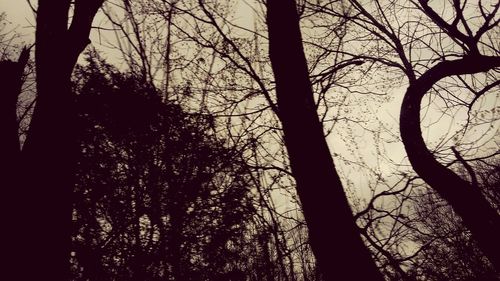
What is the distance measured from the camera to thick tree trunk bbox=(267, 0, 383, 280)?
222 cm

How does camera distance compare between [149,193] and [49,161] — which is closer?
[49,161]

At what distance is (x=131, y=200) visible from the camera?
A: 818 centimetres

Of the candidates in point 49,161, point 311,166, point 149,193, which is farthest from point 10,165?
point 149,193

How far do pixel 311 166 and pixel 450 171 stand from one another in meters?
3.47

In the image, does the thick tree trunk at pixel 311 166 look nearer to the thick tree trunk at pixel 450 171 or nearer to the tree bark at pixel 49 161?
the tree bark at pixel 49 161

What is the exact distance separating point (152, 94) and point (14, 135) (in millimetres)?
6410

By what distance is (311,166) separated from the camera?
99.4 inches

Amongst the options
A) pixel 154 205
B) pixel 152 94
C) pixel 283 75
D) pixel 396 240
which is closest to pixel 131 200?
pixel 154 205

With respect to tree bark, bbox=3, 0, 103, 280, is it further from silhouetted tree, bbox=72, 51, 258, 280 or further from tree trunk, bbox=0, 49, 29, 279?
silhouetted tree, bbox=72, 51, 258, 280

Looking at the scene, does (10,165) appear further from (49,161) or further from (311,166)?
(311,166)

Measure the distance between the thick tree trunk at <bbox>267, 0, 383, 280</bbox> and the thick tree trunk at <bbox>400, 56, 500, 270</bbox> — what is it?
297cm

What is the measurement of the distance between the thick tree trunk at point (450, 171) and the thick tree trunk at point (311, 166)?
297 centimetres

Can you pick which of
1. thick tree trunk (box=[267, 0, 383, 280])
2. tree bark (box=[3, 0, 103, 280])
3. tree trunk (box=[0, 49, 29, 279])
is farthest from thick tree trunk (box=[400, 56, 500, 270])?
tree trunk (box=[0, 49, 29, 279])

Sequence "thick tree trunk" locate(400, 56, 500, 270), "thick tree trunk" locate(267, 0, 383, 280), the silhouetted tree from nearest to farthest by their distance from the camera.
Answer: "thick tree trunk" locate(267, 0, 383, 280) → "thick tree trunk" locate(400, 56, 500, 270) → the silhouetted tree
